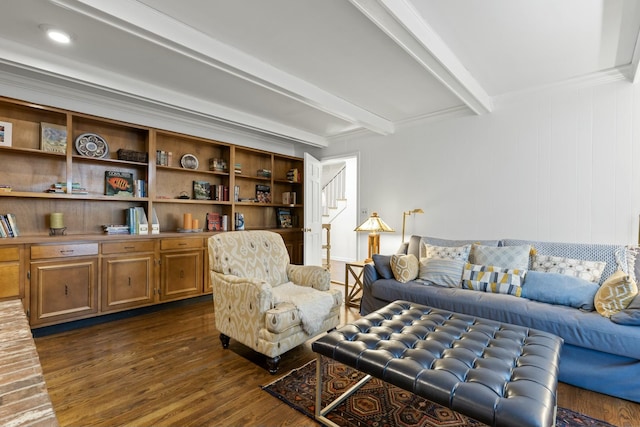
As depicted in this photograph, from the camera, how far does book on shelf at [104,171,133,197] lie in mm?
3438

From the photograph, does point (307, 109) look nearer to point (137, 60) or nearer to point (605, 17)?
point (137, 60)

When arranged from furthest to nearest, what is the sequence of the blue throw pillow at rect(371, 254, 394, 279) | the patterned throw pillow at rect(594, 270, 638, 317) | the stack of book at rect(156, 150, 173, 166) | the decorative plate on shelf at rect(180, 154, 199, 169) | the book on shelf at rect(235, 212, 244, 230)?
the book on shelf at rect(235, 212, 244, 230)
the decorative plate on shelf at rect(180, 154, 199, 169)
the stack of book at rect(156, 150, 173, 166)
the blue throw pillow at rect(371, 254, 394, 279)
the patterned throw pillow at rect(594, 270, 638, 317)

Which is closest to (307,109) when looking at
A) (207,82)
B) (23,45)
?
(207,82)

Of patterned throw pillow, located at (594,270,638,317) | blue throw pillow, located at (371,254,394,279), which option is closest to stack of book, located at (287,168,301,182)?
blue throw pillow, located at (371,254,394,279)

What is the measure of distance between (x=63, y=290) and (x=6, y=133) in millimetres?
1507

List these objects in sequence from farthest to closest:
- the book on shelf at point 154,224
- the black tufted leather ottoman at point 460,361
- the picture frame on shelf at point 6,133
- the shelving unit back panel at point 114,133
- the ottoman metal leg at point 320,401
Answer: the book on shelf at point 154,224, the shelving unit back panel at point 114,133, the picture frame on shelf at point 6,133, the ottoman metal leg at point 320,401, the black tufted leather ottoman at point 460,361

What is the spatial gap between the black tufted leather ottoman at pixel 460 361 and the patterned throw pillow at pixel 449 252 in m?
1.09

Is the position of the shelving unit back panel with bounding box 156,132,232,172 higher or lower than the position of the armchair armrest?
higher

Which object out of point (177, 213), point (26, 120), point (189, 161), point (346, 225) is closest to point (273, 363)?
point (177, 213)

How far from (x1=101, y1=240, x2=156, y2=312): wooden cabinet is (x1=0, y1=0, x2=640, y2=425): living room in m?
0.36

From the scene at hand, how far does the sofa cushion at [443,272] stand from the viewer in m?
2.83

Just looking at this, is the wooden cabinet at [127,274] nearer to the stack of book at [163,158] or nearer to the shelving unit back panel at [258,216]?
the stack of book at [163,158]

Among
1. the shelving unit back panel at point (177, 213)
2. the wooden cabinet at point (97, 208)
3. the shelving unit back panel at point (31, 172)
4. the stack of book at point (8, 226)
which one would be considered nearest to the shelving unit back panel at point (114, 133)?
the wooden cabinet at point (97, 208)

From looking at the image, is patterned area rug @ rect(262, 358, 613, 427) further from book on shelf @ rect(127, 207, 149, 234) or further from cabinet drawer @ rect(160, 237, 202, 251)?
book on shelf @ rect(127, 207, 149, 234)
